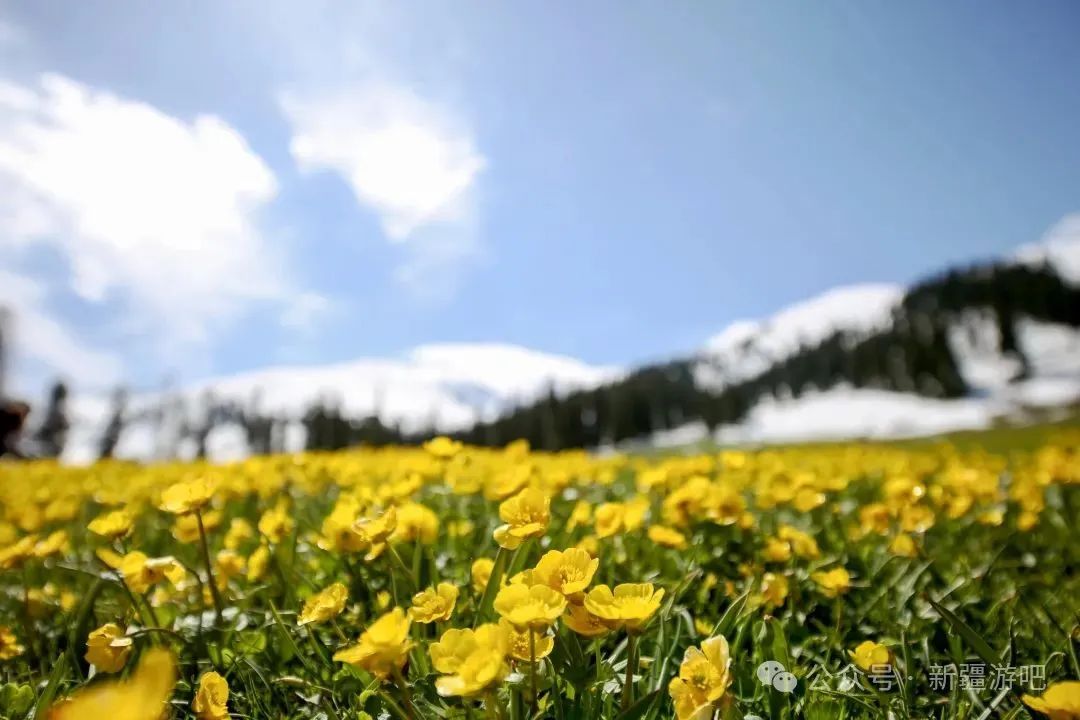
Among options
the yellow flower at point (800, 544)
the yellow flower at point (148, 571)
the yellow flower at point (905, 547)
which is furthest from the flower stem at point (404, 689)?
the yellow flower at point (905, 547)

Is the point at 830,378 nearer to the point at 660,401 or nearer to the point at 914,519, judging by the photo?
the point at 660,401

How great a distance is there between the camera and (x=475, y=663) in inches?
36.0

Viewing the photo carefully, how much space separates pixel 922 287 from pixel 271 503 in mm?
143188

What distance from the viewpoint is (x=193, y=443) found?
80188 millimetres

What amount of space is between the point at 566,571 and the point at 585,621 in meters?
0.10

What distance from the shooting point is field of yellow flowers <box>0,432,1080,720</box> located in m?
1.10

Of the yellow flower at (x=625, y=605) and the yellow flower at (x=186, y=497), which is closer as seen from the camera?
the yellow flower at (x=625, y=605)

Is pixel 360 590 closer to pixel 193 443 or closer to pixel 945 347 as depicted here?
pixel 945 347

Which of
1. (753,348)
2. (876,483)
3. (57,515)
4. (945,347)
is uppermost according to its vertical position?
(753,348)

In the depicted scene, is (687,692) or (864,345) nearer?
(687,692)

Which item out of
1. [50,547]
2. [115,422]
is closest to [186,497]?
[50,547]

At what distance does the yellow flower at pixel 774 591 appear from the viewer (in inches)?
73.9

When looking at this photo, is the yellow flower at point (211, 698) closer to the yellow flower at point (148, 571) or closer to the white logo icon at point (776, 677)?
the yellow flower at point (148, 571)

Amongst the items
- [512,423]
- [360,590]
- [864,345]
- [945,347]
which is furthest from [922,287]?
[360,590]
